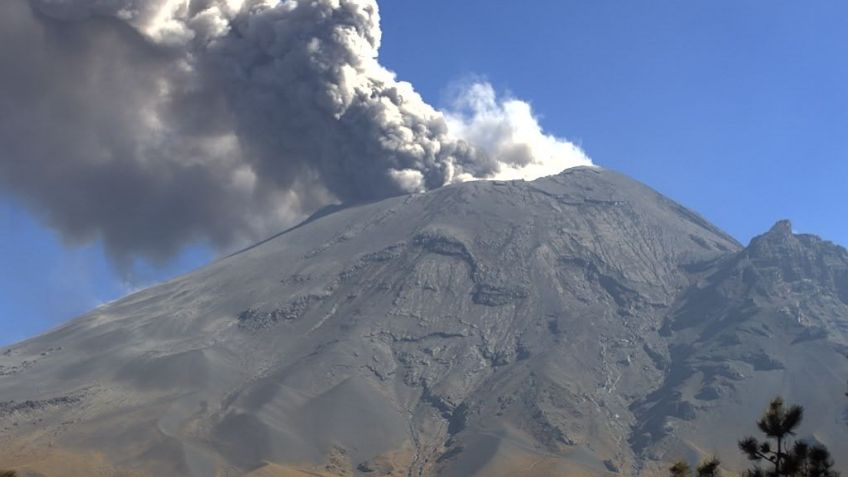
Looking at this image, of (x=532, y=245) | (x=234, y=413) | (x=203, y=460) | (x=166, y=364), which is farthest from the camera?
(x=532, y=245)

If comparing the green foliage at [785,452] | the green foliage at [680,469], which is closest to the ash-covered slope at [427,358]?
the green foliage at [680,469]

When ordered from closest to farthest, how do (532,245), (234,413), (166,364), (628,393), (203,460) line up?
(203,460), (234,413), (166,364), (628,393), (532,245)

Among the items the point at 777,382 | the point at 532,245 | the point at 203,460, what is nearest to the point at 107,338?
the point at 203,460

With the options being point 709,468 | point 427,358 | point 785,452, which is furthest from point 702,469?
point 427,358

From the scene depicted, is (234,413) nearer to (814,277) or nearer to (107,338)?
(107,338)

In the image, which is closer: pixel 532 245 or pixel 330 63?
pixel 330 63

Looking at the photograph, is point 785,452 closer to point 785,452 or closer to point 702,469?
point 785,452

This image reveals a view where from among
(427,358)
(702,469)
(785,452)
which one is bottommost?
(702,469)
